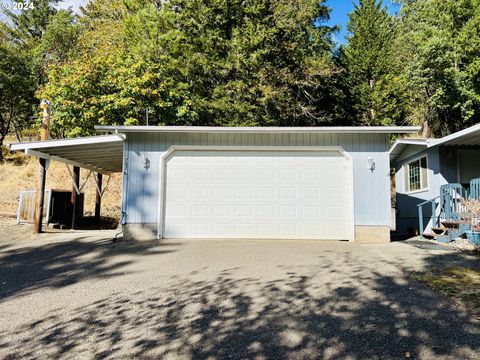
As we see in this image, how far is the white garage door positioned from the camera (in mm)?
8789

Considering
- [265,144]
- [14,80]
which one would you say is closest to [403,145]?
[265,144]

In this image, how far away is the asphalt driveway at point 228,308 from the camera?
307 centimetres

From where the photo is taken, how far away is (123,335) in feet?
11.0

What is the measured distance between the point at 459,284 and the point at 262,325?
2.94 m

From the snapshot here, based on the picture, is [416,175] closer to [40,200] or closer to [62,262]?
[62,262]

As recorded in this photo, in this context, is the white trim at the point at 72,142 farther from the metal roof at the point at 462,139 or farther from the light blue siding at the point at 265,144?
the metal roof at the point at 462,139

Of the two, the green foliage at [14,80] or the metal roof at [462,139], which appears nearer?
the metal roof at [462,139]

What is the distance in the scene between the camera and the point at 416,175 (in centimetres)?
1195

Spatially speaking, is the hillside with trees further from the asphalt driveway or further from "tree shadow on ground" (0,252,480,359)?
"tree shadow on ground" (0,252,480,359)

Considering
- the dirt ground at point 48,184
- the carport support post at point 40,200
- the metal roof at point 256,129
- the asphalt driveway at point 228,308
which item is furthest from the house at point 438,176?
the dirt ground at point 48,184

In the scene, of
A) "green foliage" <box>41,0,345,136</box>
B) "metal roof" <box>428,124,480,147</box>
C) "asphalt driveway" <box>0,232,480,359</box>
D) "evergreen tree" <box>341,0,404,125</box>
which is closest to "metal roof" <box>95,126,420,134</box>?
"metal roof" <box>428,124,480,147</box>

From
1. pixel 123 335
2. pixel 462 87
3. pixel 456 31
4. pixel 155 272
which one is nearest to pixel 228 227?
pixel 155 272

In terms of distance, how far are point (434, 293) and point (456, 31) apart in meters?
21.6

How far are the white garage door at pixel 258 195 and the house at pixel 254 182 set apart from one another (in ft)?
0.08
